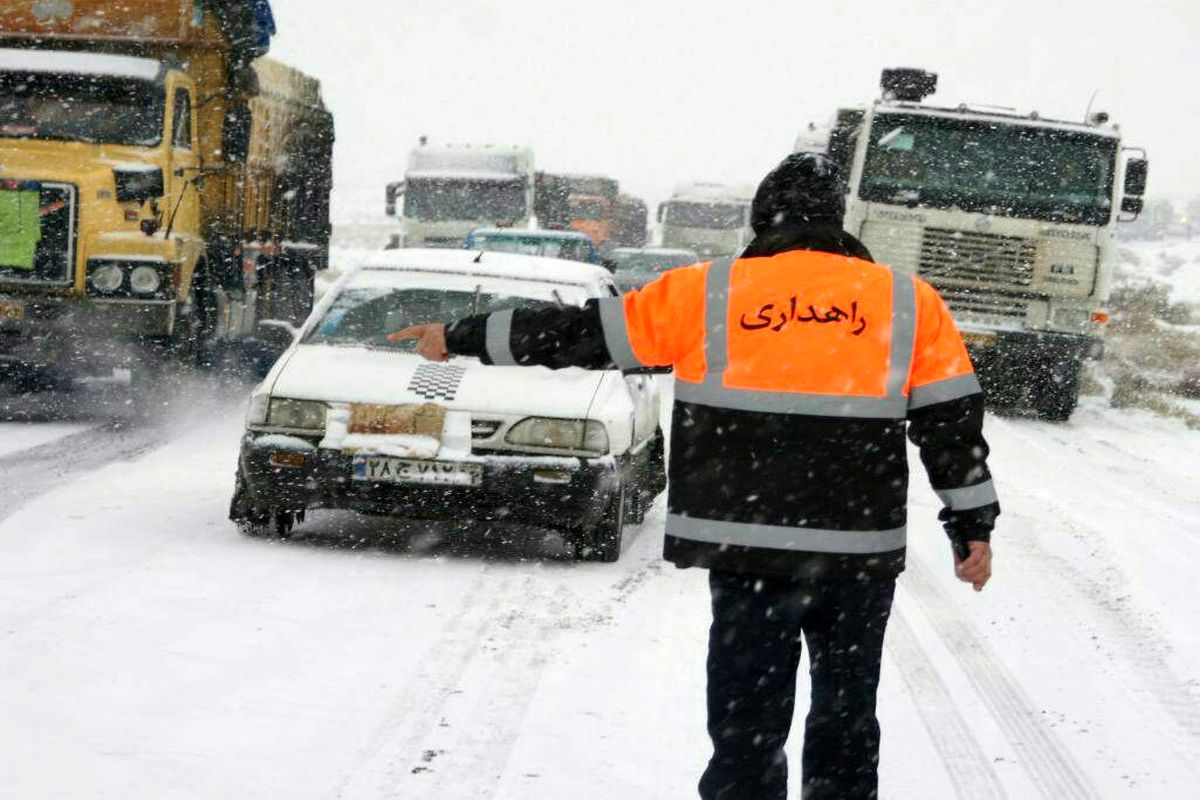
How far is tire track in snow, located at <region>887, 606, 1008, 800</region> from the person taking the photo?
4.89 m

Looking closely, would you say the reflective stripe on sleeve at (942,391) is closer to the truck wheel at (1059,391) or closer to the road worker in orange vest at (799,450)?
the road worker in orange vest at (799,450)

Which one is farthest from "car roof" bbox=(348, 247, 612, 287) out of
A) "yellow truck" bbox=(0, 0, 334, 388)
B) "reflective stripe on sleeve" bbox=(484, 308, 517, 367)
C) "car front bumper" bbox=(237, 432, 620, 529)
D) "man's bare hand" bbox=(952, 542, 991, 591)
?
"man's bare hand" bbox=(952, 542, 991, 591)

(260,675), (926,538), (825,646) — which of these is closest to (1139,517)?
(926,538)

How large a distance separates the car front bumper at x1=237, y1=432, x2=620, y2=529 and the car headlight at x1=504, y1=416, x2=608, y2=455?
0.07 metres

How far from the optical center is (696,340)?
147 inches

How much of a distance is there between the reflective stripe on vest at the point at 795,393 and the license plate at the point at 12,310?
34.0ft

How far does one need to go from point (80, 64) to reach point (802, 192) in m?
11.3

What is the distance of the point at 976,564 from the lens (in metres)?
3.87

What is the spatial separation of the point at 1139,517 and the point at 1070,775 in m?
5.66

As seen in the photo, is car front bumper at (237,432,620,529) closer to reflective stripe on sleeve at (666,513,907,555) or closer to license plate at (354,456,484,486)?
license plate at (354,456,484,486)

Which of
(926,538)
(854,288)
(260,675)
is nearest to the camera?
(854,288)

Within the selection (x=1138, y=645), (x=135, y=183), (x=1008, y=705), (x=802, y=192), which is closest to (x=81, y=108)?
(x=135, y=183)

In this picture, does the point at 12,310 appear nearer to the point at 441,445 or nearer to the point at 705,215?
the point at 441,445

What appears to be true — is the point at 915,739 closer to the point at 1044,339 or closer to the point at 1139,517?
the point at 1139,517
